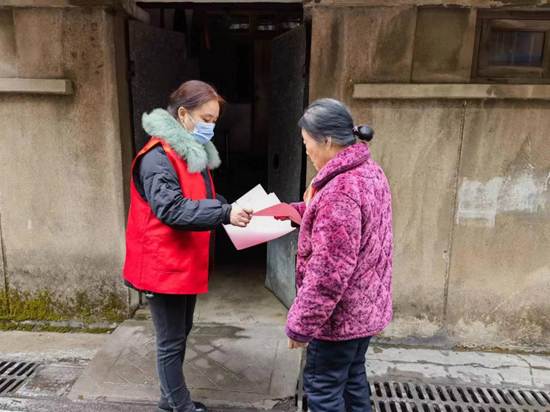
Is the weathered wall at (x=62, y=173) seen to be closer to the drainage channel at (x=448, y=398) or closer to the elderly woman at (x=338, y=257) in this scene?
the drainage channel at (x=448, y=398)

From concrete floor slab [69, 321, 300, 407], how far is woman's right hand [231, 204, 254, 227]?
1405 millimetres

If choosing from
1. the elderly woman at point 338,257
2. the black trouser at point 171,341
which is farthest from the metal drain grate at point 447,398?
the elderly woman at point 338,257

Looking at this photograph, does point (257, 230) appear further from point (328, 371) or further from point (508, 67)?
Result: point (508, 67)

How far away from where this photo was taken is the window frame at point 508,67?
361 centimetres

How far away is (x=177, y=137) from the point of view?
256 cm

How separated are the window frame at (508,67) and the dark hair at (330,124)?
2.02 m

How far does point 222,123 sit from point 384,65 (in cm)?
766

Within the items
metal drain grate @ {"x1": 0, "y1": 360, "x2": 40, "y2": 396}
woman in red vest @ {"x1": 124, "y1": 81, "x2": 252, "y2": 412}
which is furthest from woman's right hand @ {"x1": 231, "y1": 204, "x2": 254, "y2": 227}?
metal drain grate @ {"x1": 0, "y1": 360, "x2": 40, "y2": 396}

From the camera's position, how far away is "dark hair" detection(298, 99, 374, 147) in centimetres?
216

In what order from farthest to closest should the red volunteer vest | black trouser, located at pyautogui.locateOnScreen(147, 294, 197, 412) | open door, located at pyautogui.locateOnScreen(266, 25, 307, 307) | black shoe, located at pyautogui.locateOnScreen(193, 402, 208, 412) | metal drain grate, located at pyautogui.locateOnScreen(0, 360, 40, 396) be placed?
open door, located at pyautogui.locateOnScreen(266, 25, 307, 307), metal drain grate, located at pyautogui.locateOnScreen(0, 360, 40, 396), black shoe, located at pyautogui.locateOnScreen(193, 402, 208, 412), black trouser, located at pyautogui.locateOnScreen(147, 294, 197, 412), the red volunteer vest

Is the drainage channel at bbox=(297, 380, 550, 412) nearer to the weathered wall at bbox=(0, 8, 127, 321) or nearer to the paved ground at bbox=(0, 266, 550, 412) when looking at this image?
the paved ground at bbox=(0, 266, 550, 412)

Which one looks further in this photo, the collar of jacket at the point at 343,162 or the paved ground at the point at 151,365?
the paved ground at the point at 151,365

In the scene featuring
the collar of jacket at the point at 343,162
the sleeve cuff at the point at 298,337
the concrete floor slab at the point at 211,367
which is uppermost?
the collar of jacket at the point at 343,162

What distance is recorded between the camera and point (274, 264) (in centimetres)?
482
